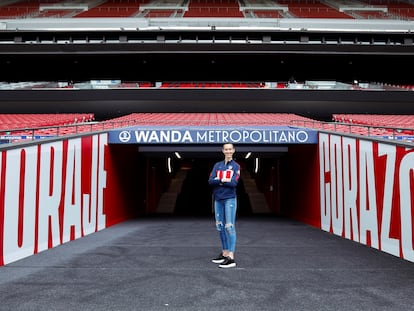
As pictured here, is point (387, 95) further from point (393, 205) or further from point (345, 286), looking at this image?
point (345, 286)

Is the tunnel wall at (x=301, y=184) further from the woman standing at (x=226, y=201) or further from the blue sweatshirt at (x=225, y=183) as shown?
the blue sweatshirt at (x=225, y=183)

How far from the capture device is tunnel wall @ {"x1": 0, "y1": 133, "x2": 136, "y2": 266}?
472cm

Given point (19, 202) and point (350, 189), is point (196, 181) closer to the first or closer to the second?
point (350, 189)

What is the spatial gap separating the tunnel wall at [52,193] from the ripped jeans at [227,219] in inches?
112

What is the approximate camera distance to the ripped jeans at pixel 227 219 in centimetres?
423

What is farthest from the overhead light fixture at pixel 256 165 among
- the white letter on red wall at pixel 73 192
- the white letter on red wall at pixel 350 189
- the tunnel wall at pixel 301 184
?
the white letter on red wall at pixel 73 192

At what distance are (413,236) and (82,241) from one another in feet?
17.4

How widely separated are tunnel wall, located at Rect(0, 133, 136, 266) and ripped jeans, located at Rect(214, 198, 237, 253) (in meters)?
2.84

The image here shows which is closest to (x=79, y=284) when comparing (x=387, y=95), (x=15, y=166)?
(x=15, y=166)

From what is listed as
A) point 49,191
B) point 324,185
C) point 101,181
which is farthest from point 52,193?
point 324,185

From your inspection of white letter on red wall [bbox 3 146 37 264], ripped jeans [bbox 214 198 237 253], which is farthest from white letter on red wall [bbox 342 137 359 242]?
white letter on red wall [bbox 3 146 37 264]

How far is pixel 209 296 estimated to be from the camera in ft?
10.3

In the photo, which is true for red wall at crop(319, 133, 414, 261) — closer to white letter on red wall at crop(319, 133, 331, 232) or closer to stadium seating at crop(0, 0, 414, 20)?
white letter on red wall at crop(319, 133, 331, 232)

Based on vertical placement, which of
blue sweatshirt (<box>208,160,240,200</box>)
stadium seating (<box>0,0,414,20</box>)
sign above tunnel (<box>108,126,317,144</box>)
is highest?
stadium seating (<box>0,0,414,20</box>)
